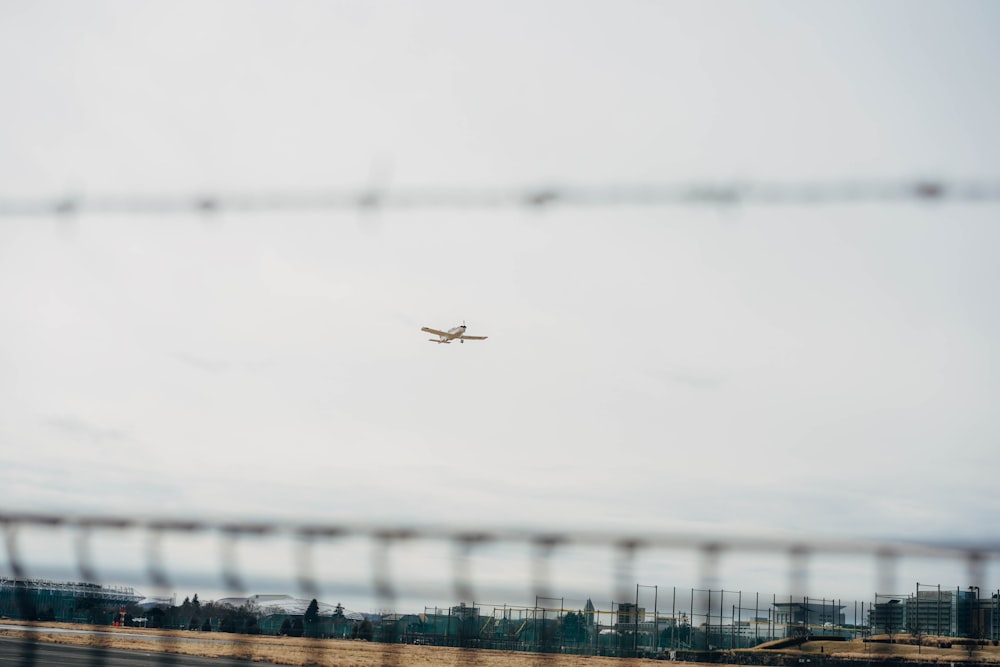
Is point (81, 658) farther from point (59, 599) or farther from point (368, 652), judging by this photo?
point (59, 599)

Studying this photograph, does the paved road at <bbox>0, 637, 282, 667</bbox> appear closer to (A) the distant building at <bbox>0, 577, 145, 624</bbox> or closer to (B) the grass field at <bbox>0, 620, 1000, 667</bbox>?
(B) the grass field at <bbox>0, 620, 1000, 667</bbox>

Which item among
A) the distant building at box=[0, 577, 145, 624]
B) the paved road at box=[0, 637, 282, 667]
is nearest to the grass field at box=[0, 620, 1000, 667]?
the paved road at box=[0, 637, 282, 667]

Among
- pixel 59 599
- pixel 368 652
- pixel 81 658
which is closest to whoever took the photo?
pixel 59 599

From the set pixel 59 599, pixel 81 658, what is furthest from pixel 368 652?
pixel 59 599

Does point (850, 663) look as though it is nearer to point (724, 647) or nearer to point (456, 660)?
point (724, 647)

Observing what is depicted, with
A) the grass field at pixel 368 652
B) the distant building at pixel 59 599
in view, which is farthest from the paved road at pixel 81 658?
the distant building at pixel 59 599

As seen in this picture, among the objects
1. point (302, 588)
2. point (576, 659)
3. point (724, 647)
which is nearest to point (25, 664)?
point (302, 588)

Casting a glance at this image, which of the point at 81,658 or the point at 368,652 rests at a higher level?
the point at 81,658
